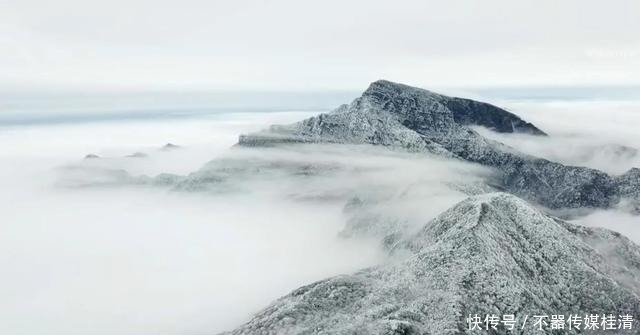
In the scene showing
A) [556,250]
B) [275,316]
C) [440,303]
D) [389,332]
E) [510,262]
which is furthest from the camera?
[556,250]

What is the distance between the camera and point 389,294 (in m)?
167

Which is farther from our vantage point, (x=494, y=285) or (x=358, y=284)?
(x=358, y=284)

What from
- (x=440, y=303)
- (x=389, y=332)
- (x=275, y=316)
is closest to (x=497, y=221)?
(x=440, y=303)

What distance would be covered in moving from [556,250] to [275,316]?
105740mm

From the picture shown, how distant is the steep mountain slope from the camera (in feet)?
501

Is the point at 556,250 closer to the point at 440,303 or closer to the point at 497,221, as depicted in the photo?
the point at 497,221

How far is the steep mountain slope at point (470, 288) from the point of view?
6014 inches

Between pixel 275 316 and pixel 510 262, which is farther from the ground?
pixel 510 262

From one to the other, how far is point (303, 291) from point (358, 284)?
63.7ft

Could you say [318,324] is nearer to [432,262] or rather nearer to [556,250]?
[432,262]

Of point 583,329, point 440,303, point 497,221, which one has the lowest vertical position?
point 583,329

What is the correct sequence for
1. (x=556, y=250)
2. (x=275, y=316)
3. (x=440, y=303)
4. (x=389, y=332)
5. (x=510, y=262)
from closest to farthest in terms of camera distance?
(x=389, y=332)
(x=440, y=303)
(x=275, y=316)
(x=510, y=262)
(x=556, y=250)

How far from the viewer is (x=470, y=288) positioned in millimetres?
160125

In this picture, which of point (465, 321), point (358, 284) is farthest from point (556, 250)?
point (358, 284)
